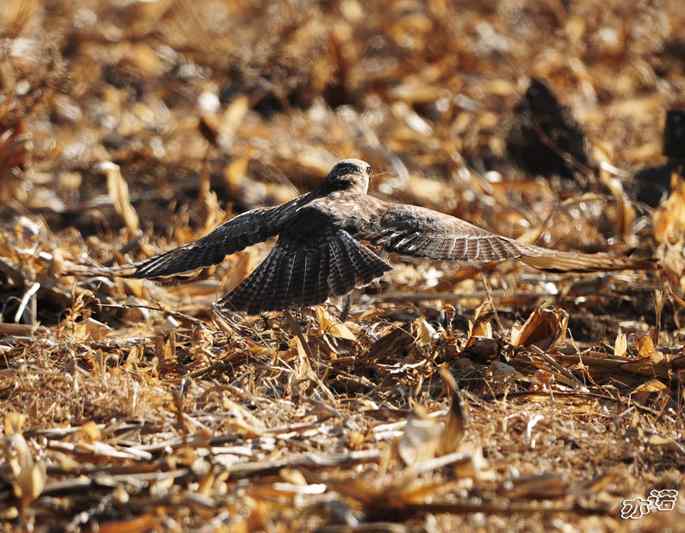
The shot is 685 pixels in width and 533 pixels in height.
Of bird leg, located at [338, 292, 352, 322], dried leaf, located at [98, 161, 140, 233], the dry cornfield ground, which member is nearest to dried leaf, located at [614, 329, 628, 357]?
the dry cornfield ground

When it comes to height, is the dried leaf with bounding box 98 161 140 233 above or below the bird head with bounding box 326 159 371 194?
below

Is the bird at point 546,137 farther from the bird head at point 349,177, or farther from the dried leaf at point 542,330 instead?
the dried leaf at point 542,330

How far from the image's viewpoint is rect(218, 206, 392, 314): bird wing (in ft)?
15.3

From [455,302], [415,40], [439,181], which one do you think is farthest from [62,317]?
[415,40]

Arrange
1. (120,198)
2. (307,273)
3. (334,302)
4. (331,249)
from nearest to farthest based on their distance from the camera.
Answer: (307,273) → (331,249) → (334,302) → (120,198)

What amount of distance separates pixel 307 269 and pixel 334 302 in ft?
2.65

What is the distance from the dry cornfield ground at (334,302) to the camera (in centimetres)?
362

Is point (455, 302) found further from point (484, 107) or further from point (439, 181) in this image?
point (484, 107)

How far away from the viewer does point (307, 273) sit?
192 inches

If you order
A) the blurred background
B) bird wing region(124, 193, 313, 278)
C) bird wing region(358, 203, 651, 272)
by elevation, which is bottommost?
the blurred background

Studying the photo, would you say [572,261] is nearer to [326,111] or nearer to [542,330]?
[542,330]

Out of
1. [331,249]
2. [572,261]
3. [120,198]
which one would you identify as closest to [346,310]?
[331,249]

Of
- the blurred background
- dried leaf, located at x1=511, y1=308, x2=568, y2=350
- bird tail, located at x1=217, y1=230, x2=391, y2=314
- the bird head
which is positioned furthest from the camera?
the blurred background

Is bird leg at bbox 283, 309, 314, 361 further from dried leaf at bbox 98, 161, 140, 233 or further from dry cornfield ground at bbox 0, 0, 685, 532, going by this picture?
dried leaf at bbox 98, 161, 140, 233
